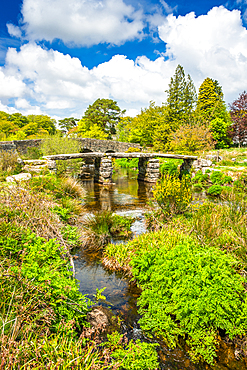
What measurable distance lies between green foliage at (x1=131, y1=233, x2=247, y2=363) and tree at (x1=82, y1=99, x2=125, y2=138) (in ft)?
153

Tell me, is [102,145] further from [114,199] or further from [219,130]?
[114,199]

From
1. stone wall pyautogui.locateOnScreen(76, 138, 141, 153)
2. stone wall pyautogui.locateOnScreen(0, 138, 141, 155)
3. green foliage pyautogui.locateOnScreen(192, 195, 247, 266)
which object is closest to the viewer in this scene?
green foliage pyautogui.locateOnScreen(192, 195, 247, 266)

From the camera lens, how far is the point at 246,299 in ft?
9.59

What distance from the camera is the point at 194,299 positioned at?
9.60 feet

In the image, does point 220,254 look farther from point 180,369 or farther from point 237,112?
point 237,112

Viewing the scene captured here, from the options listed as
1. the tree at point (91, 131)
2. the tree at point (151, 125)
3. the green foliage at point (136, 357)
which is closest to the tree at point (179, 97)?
the tree at point (151, 125)

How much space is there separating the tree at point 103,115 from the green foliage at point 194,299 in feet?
153

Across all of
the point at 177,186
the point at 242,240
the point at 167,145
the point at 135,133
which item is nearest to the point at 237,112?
the point at 167,145

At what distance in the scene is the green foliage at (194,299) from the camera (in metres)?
2.79

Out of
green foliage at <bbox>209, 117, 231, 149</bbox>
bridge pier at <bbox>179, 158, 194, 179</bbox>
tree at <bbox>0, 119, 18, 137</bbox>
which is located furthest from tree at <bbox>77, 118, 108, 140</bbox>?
bridge pier at <bbox>179, 158, 194, 179</bbox>

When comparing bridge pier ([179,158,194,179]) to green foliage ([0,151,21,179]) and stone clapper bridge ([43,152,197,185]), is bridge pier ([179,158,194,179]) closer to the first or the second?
stone clapper bridge ([43,152,197,185])

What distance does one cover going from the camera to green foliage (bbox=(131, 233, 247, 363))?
2.79 m

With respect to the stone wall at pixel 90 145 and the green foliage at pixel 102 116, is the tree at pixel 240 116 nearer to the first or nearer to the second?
the stone wall at pixel 90 145

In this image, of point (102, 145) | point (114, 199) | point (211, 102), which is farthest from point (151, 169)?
point (211, 102)
